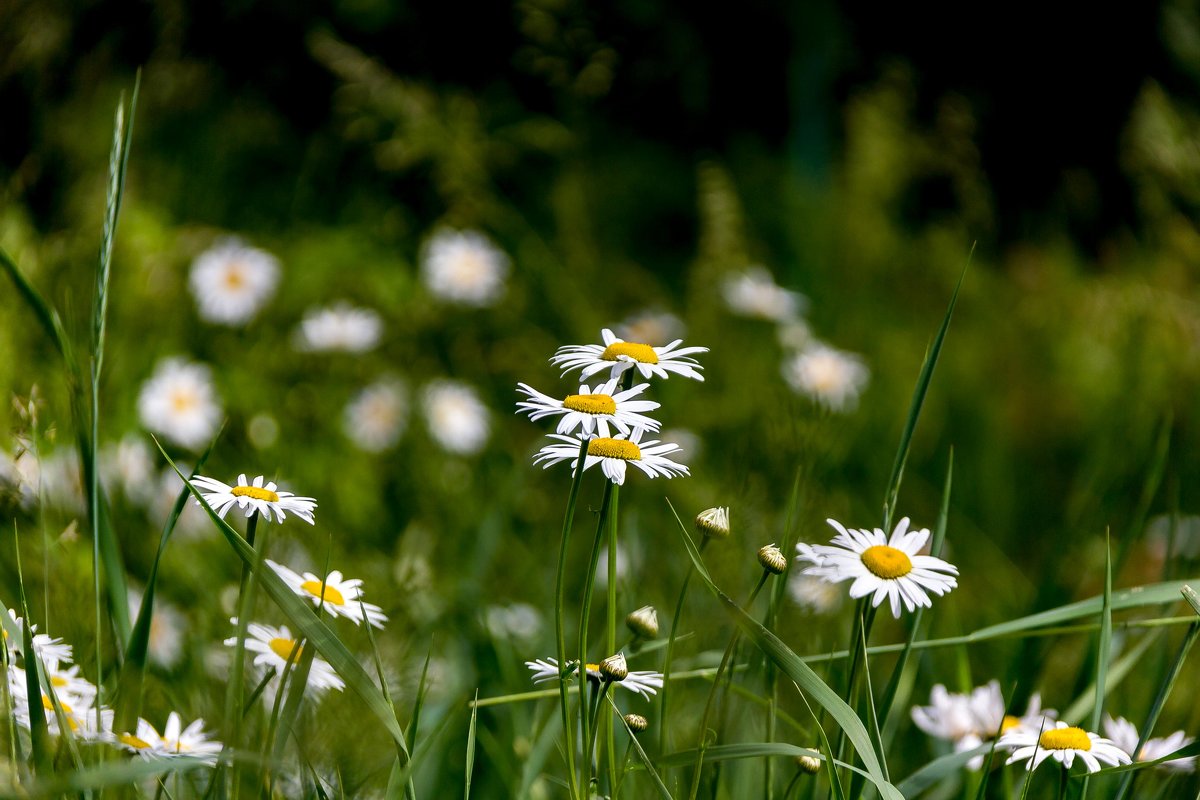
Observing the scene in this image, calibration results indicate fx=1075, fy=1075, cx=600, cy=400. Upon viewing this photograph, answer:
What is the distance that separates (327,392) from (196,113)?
1.94 meters

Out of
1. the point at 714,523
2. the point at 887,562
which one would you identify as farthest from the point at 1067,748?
the point at 714,523

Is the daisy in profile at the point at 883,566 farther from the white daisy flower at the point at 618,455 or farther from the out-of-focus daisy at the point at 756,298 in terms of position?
the out-of-focus daisy at the point at 756,298

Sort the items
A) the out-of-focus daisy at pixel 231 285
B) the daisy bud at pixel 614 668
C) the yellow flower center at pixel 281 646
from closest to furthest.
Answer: the daisy bud at pixel 614 668
the yellow flower center at pixel 281 646
the out-of-focus daisy at pixel 231 285

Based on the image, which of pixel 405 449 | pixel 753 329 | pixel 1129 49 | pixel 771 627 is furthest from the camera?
pixel 1129 49

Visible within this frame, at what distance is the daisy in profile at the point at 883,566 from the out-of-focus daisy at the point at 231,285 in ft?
5.84

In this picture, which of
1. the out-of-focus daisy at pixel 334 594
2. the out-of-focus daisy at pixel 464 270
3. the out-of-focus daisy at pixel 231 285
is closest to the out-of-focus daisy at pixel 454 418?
the out-of-focus daisy at pixel 464 270

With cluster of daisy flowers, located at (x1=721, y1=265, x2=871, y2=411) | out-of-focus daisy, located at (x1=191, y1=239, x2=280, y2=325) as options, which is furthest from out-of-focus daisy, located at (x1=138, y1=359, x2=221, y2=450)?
cluster of daisy flowers, located at (x1=721, y1=265, x2=871, y2=411)

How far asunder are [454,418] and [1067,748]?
1.66 m

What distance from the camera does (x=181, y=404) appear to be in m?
1.96

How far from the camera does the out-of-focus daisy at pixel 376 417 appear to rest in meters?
2.09

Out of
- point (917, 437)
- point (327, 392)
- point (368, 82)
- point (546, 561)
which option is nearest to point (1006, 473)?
point (917, 437)

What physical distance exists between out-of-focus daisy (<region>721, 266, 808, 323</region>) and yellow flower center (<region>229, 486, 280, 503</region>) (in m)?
1.92

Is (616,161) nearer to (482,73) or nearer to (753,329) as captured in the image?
(482,73)

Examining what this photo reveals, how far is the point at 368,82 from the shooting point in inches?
91.0
